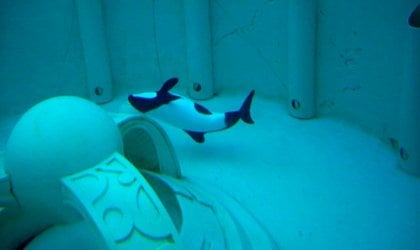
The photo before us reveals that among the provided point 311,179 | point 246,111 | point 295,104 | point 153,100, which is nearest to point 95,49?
point 153,100

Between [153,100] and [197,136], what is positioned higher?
[153,100]

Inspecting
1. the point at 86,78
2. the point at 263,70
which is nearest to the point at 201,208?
the point at 263,70

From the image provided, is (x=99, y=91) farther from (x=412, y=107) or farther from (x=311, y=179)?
(x=412, y=107)

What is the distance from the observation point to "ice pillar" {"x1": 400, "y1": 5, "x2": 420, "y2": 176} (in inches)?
85.5

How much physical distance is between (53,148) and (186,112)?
48.4 inches

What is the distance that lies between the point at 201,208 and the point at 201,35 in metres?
1.65

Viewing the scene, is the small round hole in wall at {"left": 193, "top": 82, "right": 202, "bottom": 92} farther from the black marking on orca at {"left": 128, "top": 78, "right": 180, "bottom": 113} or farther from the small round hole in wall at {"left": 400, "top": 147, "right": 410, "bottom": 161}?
the small round hole in wall at {"left": 400, "top": 147, "right": 410, "bottom": 161}

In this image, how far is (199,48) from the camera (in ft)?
11.1

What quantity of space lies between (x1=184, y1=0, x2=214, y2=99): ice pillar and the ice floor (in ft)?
1.50

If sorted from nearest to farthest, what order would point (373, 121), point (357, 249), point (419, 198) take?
point (357, 249) → point (419, 198) → point (373, 121)

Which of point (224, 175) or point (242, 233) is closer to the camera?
point (242, 233)

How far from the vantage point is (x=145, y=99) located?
2.67 meters

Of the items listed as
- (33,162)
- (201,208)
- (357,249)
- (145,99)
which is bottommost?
(357,249)

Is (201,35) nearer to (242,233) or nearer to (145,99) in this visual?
(145,99)
